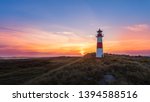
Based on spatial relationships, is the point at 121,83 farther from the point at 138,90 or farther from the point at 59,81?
the point at 59,81

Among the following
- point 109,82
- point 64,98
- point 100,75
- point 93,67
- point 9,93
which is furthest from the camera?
point 93,67

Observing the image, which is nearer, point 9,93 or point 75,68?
point 9,93

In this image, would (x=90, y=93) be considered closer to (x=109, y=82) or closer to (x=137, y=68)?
(x=109, y=82)

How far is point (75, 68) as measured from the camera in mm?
25875

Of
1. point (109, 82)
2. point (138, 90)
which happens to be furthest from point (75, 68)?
point (138, 90)

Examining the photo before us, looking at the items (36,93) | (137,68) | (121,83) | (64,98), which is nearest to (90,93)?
(64,98)

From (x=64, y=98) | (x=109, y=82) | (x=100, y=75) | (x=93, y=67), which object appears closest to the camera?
(x=64, y=98)

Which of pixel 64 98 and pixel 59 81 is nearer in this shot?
pixel 64 98

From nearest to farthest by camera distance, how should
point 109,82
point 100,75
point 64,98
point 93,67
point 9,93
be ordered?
point 64,98 < point 9,93 < point 109,82 < point 100,75 < point 93,67

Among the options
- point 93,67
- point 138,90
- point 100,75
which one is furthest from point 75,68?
point 138,90

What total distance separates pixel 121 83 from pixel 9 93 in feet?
27.5

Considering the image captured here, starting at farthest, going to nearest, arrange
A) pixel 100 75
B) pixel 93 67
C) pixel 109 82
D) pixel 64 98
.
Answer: pixel 93 67, pixel 100 75, pixel 109 82, pixel 64 98

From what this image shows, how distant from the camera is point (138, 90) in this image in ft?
60.4

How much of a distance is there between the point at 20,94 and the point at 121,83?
312 inches
